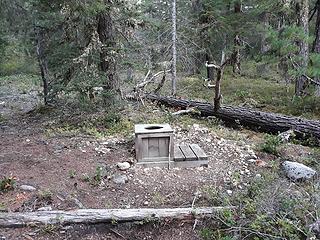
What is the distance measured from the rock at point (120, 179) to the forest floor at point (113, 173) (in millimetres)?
15

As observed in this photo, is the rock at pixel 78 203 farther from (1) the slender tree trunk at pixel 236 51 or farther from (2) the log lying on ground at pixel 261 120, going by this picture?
(1) the slender tree trunk at pixel 236 51

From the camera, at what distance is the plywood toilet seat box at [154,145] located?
18.2ft

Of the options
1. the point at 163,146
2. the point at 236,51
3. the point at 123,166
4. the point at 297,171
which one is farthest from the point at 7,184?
the point at 236,51

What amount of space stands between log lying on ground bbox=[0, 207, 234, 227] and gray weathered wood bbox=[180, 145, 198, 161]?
1.54 meters

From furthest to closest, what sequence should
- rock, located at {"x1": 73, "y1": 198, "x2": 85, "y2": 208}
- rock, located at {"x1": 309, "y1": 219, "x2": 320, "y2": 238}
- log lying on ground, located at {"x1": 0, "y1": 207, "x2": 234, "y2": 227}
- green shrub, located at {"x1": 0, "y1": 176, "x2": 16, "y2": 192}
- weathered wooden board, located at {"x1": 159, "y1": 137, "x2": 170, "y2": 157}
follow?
weathered wooden board, located at {"x1": 159, "y1": 137, "x2": 170, "y2": 157}, green shrub, located at {"x1": 0, "y1": 176, "x2": 16, "y2": 192}, rock, located at {"x1": 73, "y1": 198, "x2": 85, "y2": 208}, log lying on ground, located at {"x1": 0, "y1": 207, "x2": 234, "y2": 227}, rock, located at {"x1": 309, "y1": 219, "x2": 320, "y2": 238}

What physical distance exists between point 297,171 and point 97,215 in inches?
121

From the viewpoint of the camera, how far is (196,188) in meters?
5.02

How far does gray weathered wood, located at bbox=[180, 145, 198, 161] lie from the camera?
5.65 metres

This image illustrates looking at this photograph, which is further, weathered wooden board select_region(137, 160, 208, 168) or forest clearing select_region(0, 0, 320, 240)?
weathered wooden board select_region(137, 160, 208, 168)

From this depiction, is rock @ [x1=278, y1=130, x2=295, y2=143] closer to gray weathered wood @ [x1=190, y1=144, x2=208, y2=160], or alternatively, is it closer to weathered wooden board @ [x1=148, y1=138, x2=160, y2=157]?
gray weathered wood @ [x1=190, y1=144, x2=208, y2=160]

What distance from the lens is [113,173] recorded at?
536 centimetres

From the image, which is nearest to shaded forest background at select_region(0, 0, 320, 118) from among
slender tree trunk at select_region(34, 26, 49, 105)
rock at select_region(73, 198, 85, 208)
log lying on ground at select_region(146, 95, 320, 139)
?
slender tree trunk at select_region(34, 26, 49, 105)

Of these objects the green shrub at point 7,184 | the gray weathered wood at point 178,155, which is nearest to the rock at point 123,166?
the gray weathered wood at point 178,155

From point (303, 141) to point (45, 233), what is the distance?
5.57 metres
